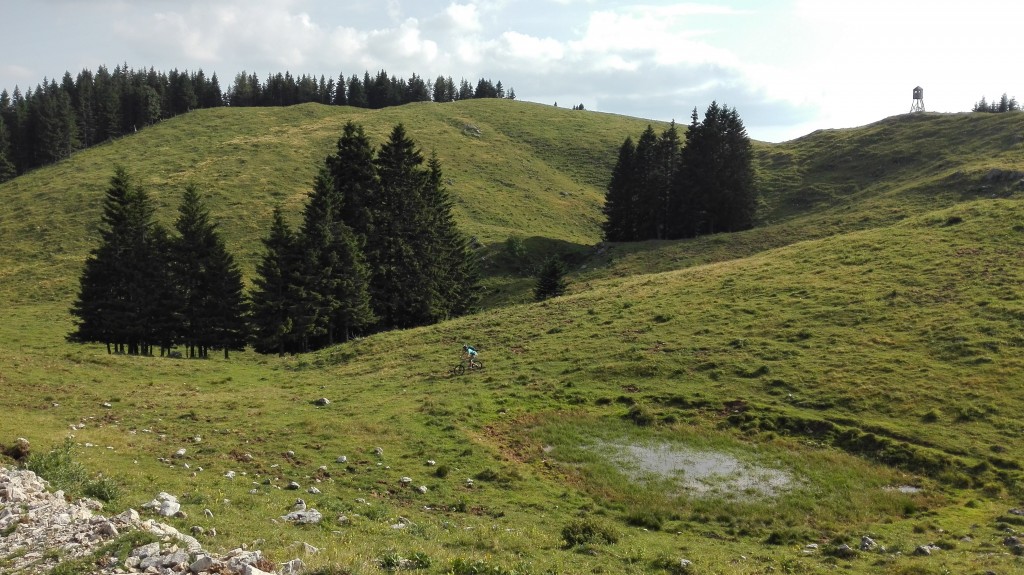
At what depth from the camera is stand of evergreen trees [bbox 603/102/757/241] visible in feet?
267

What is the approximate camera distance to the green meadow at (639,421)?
53.0 feet

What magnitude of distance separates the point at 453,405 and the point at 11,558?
19663 millimetres

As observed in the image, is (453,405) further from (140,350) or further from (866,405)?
(140,350)

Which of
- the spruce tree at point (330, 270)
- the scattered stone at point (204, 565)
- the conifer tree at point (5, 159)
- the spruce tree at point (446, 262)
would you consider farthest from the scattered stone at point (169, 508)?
the conifer tree at point (5, 159)

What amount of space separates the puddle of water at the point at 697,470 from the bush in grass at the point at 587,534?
247 inches

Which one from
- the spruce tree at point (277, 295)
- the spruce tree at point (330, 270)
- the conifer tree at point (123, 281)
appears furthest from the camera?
the spruce tree at point (330, 270)

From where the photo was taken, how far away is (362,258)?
171 ft

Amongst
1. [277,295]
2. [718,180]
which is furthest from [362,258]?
[718,180]

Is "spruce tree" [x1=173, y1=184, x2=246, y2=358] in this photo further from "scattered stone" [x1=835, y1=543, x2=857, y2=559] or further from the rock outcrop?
"scattered stone" [x1=835, y1=543, x2=857, y2=559]

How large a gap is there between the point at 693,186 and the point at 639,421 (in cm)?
6045

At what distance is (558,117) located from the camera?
167m

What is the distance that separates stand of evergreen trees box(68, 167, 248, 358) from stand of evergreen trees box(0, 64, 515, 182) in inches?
3968

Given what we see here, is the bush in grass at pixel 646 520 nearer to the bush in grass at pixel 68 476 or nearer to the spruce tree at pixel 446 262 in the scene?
the bush in grass at pixel 68 476

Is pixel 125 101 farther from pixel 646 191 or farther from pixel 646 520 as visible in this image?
pixel 646 520
